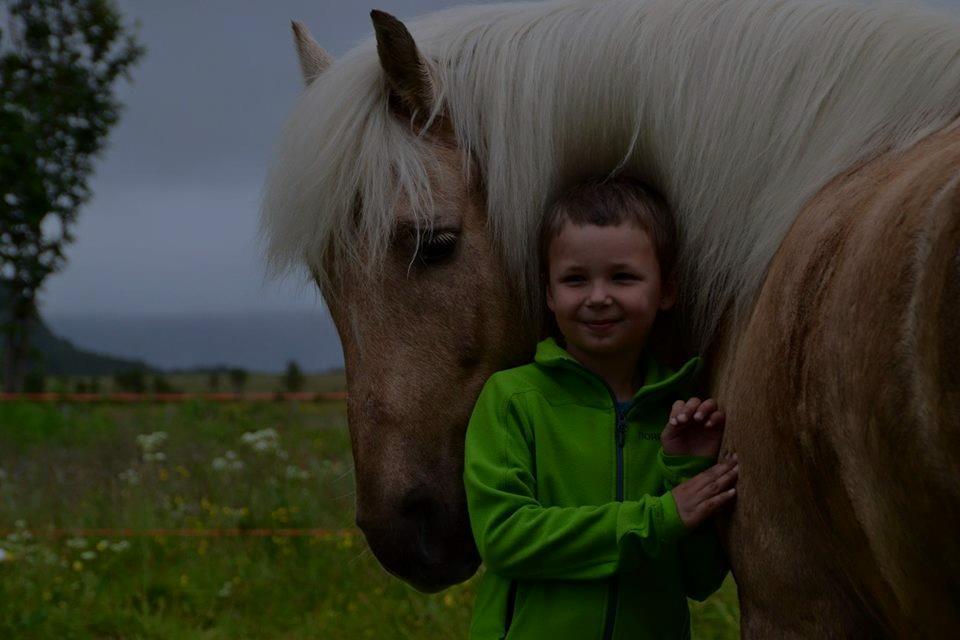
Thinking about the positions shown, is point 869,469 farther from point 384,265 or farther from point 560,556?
point 384,265

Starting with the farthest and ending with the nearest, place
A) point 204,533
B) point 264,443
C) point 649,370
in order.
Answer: point 264,443 → point 204,533 → point 649,370

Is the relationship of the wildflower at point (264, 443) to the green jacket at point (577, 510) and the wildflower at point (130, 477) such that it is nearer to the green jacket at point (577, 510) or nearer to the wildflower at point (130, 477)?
the wildflower at point (130, 477)

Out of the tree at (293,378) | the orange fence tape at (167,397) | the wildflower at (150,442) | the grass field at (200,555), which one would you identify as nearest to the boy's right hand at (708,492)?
the grass field at (200,555)

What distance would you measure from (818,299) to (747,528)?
A: 0.41 m

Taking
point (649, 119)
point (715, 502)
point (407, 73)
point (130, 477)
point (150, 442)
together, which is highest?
point (407, 73)

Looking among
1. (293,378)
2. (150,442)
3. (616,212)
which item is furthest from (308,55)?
(293,378)

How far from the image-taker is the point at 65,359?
2098 cm

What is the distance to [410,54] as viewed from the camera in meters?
2.07

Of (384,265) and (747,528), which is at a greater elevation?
(384,265)

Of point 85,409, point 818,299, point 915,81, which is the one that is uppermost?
point 915,81

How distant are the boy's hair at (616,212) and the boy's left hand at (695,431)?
12.2 inches

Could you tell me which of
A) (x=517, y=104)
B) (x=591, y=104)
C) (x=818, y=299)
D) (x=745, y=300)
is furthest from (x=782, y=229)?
(x=517, y=104)

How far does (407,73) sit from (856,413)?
3.77 ft

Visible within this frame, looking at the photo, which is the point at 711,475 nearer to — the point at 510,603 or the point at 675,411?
the point at 675,411
